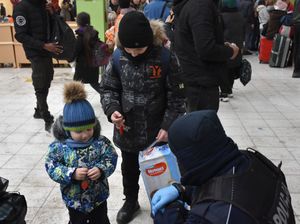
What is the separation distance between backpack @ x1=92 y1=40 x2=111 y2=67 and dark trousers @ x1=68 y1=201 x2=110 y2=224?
3524mm

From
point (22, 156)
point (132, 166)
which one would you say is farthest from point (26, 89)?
point (132, 166)

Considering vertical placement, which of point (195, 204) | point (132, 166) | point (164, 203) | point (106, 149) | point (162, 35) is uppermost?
point (162, 35)

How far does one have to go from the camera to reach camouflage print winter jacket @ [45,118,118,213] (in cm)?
→ 214

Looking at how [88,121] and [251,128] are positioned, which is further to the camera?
[251,128]

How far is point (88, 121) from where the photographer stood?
7.07ft

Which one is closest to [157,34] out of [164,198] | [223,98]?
[164,198]

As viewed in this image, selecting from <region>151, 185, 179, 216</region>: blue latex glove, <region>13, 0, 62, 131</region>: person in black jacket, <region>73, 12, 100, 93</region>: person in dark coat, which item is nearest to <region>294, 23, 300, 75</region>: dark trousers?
<region>73, 12, 100, 93</region>: person in dark coat

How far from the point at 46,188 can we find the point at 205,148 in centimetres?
245

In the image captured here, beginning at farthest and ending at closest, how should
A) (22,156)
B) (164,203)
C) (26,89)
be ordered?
(26,89)
(22,156)
(164,203)

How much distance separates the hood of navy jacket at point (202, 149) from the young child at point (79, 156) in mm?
915

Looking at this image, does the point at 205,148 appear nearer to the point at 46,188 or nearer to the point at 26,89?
the point at 46,188

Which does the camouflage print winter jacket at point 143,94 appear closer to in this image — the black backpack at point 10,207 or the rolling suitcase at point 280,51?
the black backpack at point 10,207

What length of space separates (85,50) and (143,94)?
132 inches

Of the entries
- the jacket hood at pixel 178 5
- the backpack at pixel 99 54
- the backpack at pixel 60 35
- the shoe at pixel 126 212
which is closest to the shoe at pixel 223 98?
the backpack at pixel 99 54
